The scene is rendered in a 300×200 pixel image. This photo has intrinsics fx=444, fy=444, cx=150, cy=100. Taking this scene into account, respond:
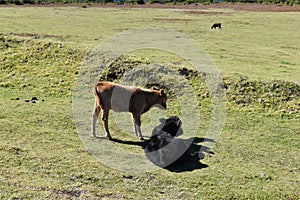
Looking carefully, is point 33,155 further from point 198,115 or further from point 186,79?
point 186,79

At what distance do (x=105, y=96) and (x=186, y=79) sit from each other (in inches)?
181

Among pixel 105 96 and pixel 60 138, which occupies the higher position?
pixel 105 96

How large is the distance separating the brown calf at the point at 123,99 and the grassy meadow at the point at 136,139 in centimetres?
58

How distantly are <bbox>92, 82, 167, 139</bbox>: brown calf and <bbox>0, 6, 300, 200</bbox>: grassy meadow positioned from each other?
1.91 ft

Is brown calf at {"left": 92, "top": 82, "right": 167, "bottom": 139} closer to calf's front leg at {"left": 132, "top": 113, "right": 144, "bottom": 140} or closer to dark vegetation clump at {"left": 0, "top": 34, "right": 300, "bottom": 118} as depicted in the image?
calf's front leg at {"left": 132, "top": 113, "right": 144, "bottom": 140}

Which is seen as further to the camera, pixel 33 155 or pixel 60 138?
pixel 60 138

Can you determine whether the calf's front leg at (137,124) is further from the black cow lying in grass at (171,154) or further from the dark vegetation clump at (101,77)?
the dark vegetation clump at (101,77)

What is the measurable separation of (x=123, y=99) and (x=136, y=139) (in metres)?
0.97

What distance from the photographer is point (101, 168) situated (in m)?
7.75

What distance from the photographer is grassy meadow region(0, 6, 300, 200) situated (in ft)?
23.2

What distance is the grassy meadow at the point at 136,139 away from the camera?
23.2 ft

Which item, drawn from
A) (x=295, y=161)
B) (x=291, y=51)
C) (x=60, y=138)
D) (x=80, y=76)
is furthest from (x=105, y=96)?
(x=291, y=51)

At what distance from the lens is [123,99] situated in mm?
9062

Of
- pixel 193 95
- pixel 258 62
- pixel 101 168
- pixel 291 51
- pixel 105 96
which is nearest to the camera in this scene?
pixel 101 168
